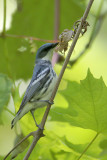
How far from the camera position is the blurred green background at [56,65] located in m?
0.90

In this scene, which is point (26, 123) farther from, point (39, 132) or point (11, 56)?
point (11, 56)

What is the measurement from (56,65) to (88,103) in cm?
57

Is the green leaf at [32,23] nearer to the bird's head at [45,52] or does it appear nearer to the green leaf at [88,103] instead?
the bird's head at [45,52]

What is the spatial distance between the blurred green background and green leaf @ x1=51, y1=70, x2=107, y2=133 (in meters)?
0.06

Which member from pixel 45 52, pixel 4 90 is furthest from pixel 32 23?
pixel 4 90

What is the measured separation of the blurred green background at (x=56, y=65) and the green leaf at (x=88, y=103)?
6 cm

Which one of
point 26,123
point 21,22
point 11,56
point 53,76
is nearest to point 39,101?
point 53,76

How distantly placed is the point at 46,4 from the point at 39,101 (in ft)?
1.90

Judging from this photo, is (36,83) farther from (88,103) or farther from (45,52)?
(88,103)

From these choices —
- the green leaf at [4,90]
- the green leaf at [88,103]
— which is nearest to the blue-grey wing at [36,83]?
the green leaf at [4,90]

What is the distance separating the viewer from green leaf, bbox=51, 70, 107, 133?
0.82m

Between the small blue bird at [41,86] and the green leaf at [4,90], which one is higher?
the green leaf at [4,90]

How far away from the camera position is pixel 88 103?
0.85 metres

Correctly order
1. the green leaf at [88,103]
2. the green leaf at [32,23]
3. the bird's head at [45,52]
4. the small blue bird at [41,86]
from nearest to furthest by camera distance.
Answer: the green leaf at [88,103] < the small blue bird at [41,86] < the bird's head at [45,52] < the green leaf at [32,23]
